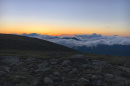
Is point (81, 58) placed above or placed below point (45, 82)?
above

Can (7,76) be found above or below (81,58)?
below

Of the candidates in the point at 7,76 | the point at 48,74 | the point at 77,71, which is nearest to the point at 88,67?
the point at 77,71

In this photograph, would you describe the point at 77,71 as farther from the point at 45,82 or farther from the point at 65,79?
the point at 45,82

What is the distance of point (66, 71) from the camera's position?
40.4 feet

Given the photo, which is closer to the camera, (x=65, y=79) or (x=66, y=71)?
(x=65, y=79)

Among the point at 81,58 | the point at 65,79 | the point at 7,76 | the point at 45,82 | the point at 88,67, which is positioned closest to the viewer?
the point at 45,82

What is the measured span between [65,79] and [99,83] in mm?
2743

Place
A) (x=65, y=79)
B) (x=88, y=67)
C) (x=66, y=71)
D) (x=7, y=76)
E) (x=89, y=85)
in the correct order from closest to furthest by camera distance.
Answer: (x=89, y=85), (x=65, y=79), (x=7, y=76), (x=66, y=71), (x=88, y=67)

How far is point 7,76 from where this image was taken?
11.0m

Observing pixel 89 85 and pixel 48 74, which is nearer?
pixel 89 85

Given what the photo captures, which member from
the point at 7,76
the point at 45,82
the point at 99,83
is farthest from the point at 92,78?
the point at 7,76

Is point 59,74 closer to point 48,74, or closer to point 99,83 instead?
point 48,74

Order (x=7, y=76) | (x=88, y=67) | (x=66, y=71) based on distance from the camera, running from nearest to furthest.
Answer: (x=7, y=76) → (x=66, y=71) → (x=88, y=67)

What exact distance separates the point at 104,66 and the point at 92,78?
4.66 metres
